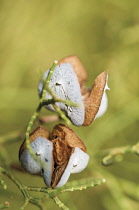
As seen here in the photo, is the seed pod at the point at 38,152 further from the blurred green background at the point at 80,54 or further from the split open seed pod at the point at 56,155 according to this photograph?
the blurred green background at the point at 80,54

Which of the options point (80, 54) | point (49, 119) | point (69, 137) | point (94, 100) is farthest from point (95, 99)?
point (80, 54)

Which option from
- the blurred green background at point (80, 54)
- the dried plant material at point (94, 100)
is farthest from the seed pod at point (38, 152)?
the blurred green background at point (80, 54)

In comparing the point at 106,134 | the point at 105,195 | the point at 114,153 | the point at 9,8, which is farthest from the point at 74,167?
the point at 9,8

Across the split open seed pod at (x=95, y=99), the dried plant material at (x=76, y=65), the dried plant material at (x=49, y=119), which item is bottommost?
the dried plant material at (x=49, y=119)

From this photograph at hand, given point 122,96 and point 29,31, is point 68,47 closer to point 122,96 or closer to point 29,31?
point 29,31

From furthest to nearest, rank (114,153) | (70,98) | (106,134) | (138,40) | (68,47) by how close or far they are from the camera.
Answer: (68,47) → (138,40) → (106,134) → (114,153) → (70,98)

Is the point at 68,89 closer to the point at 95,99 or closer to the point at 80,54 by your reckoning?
the point at 95,99
